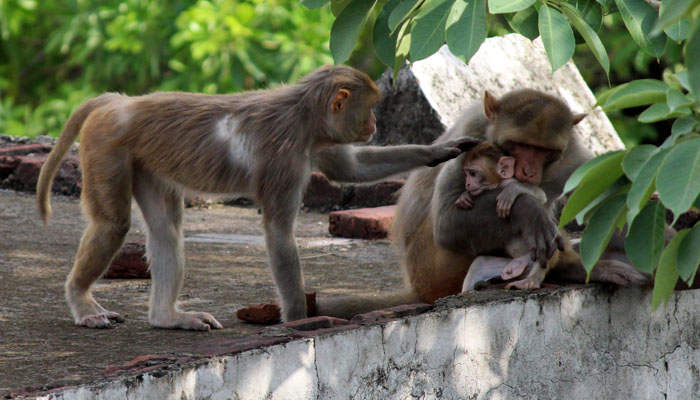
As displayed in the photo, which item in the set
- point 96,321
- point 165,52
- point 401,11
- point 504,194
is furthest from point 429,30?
point 165,52

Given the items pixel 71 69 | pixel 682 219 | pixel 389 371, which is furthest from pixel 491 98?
pixel 71 69

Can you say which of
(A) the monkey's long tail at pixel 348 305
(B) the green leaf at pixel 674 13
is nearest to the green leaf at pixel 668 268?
(B) the green leaf at pixel 674 13

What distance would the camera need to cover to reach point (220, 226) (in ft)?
23.0

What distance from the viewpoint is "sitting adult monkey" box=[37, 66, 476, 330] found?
4352 millimetres

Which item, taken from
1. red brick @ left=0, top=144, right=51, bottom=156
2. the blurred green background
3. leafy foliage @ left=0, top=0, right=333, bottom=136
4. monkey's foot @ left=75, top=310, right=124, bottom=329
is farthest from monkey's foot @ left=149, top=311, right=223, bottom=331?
leafy foliage @ left=0, top=0, right=333, bottom=136

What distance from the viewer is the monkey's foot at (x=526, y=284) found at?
4.16 meters

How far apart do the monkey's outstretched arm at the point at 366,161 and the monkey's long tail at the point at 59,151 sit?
3.59 feet

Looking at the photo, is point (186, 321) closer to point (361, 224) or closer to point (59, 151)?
point (59, 151)

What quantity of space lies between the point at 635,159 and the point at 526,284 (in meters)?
1.54

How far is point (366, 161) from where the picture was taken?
4805mm

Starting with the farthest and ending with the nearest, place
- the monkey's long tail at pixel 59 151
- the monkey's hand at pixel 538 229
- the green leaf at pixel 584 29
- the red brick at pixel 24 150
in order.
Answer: the red brick at pixel 24 150, the monkey's long tail at pixel 59 151, the monkey's hand at pixel 538 229, the green leaf at pixel 584 29

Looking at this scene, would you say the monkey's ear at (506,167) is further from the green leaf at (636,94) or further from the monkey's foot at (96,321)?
the monkey's foot at (96,321)

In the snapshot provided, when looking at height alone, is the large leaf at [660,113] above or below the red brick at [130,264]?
above

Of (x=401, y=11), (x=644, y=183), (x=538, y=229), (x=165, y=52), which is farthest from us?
(x=165, y=52)
